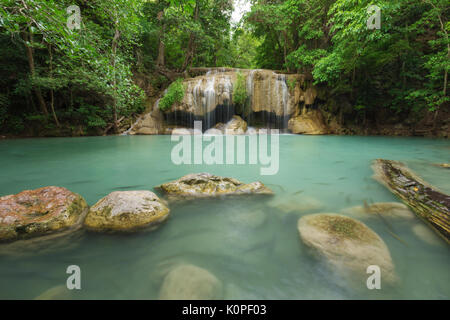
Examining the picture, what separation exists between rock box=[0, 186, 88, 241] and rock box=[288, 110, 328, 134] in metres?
12.1

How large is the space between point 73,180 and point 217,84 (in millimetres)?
10267

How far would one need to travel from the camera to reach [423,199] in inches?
79.7

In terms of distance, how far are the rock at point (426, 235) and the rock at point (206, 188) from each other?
1413 millimetres

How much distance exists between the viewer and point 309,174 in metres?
3.53

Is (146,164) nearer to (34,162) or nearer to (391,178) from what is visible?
(34,162)

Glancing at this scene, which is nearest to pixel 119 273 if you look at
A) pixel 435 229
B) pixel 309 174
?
pixel 435 229

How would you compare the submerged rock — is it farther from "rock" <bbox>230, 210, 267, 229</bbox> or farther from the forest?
"rock" <bbox>230, 210, 267, 229</bbox>

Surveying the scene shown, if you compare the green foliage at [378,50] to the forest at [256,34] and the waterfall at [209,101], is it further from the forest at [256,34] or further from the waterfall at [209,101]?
the waterfall at [209,101]

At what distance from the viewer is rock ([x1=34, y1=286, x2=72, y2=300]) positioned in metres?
1.02

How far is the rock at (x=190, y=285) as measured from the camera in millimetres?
1046

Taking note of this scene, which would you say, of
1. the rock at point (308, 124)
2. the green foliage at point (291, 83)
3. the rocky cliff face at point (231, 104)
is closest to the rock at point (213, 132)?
the rocky cliff face at point (231, 104)

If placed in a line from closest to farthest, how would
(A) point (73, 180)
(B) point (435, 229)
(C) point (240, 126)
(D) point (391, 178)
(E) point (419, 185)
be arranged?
(B) point (435, 229), (E) point (419, 185), (D) point (391, 178), (A) point (73, 180), (C) point (240, 126)

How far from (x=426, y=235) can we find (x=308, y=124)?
11.5 metres

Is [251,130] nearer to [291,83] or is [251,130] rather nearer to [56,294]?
[291,83]
